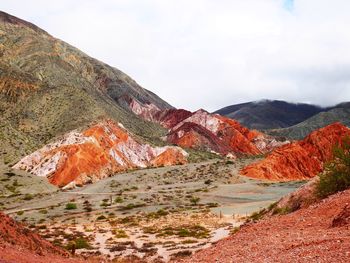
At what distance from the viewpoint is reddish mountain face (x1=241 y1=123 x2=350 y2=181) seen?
108 m

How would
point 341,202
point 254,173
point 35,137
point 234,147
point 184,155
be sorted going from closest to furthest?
point 341,202 < point 254,173 < point 35,137 < point 184,155 < point 234,147

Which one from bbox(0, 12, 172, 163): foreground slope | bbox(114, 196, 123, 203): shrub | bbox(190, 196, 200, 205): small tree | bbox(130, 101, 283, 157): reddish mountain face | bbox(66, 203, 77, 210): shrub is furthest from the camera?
bbox(130, 101, 283, 157): reddish mountain face

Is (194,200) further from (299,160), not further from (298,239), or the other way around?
(298,239)

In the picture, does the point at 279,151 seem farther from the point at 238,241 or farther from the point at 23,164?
the point at 238,241

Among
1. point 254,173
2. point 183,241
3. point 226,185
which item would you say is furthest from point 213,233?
point 254,173

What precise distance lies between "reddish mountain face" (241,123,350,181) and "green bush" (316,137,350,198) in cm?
7846

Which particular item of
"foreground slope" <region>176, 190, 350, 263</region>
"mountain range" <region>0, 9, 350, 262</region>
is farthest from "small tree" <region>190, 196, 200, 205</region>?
"foreground slope" <region>176, 190, 350, 263</region>

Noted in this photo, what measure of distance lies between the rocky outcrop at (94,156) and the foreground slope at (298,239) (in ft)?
286

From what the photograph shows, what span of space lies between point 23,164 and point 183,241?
81.6 m

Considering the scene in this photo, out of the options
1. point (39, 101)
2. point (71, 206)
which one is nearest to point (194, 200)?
point (71, 206)

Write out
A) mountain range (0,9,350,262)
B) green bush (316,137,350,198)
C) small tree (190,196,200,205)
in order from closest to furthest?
green bush (316,137,350,198) → small tree (190,196,200,205) → mountain range (0,9,350,262)

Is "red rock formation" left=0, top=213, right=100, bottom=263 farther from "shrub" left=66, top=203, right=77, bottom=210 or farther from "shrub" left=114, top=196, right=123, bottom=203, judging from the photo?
"shrub" left=114, top=196, right=123, bottom=203

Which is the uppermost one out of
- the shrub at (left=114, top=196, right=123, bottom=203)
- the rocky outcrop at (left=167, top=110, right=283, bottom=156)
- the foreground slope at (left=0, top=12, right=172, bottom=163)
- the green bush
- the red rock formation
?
the foreground slope at (left=0, top=12, right=172, bottom=163)

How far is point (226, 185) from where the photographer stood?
92.4 m
